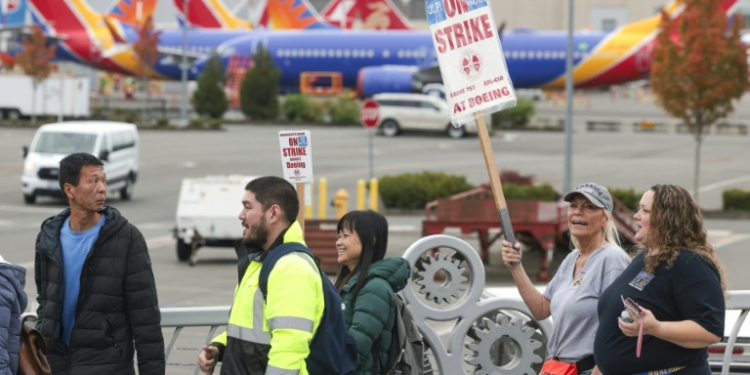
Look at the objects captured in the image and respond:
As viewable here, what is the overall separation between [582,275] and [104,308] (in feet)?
7.06

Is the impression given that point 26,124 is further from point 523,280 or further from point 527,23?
point 527,23

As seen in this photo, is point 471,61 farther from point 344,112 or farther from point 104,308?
point 344,112

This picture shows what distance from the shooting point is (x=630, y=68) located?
65750mm

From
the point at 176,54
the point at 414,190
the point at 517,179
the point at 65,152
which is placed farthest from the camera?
the point at 176,54

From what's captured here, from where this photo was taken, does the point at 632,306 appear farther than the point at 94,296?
No

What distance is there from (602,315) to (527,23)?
111 metres

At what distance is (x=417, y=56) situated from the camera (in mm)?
67750

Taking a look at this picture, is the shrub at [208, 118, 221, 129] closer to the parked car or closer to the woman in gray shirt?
the parked car

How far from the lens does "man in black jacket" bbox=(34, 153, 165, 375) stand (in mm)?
5758

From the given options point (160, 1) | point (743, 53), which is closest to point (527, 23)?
point (160, 1)

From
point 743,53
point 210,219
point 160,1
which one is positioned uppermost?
point 160,1

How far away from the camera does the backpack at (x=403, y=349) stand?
5676 mm

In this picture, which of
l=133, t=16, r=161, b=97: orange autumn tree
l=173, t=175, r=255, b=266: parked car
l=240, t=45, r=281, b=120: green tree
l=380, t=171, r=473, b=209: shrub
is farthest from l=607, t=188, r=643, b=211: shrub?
l=133, t=16, r=161, b=97: orange autumn tree

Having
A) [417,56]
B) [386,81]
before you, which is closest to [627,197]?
[386,81]
